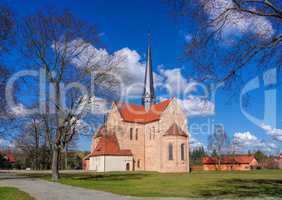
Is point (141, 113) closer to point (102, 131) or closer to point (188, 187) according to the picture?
point (102, 131)

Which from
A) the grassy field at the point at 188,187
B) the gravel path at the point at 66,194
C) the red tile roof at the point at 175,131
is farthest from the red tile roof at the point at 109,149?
the gravel path at the point at 66,194

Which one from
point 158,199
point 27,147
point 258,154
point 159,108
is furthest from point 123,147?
point 258,154

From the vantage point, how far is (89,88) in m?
27.9

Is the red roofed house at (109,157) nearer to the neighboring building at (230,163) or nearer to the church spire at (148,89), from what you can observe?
the church spire at (148,89)

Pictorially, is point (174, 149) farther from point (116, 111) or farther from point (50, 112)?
point (50, 112)

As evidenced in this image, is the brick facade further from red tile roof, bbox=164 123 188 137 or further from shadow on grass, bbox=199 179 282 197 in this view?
shadow on grass, bbox=199 179 282 197

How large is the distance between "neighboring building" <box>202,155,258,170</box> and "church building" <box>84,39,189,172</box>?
21.2 m

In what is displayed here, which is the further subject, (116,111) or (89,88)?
(116,111)

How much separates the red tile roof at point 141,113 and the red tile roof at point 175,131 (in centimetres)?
300

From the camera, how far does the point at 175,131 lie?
54375 mm

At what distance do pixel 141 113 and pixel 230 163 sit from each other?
29.2 metres

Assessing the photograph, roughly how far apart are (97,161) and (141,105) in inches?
605

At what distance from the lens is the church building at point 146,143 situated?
5359cm

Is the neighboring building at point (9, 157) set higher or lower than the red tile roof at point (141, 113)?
lower
